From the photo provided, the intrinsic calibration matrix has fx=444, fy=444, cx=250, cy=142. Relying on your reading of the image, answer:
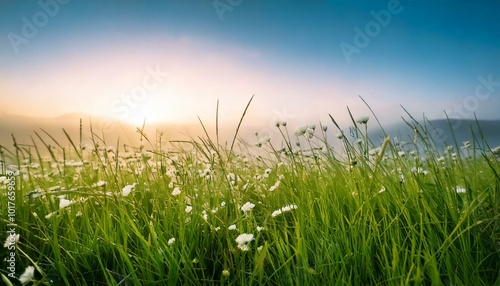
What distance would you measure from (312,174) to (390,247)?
1094mm

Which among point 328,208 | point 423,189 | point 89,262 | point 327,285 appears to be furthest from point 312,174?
point 89,262

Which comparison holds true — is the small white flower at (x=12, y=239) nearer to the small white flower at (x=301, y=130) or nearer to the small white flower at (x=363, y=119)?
the small white flower at (x=301, y=130)

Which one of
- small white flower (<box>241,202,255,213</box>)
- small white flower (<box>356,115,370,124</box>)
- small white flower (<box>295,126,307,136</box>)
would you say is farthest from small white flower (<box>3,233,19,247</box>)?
small white flower (<box>356,115,370,124</box>)

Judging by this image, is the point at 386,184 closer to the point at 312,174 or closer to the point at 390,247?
the point at 390,247

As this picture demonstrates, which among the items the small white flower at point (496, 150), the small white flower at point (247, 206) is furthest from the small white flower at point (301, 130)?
the small white flower at point (496, 150)

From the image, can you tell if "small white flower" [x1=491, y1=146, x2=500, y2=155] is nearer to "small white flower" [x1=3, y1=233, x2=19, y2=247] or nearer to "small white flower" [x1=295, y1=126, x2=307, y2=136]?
"small white flower" [x1=295, y1=126, x2=307, y2=136]

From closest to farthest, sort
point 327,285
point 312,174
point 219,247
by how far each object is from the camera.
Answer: point 327,285 → point 219,247 → point 312,174

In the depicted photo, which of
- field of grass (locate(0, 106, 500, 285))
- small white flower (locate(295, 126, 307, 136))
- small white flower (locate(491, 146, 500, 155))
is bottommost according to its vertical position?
field of grass (locate(0, 106, 500, 285))

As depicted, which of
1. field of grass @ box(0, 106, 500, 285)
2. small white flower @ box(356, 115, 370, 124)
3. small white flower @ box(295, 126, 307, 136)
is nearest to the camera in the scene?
field of grass @ box(0, 106, 500, 285)

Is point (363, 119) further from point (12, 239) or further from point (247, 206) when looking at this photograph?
point (12, 239)

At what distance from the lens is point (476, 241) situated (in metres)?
2.08

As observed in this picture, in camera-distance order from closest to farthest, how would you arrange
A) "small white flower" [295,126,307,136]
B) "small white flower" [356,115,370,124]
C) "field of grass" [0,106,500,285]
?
"field of grass" [0,106,500,285] < "small white flower" [356,115,370,124] < "small white flower" [295,126,307,136]

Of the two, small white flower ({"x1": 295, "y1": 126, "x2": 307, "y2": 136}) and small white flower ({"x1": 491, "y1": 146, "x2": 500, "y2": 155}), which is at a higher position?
small white flower ({"x1": 295, "y1": 126, "x2": 307, "y2": 136})

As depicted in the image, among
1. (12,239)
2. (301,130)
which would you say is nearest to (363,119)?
(301,130)
